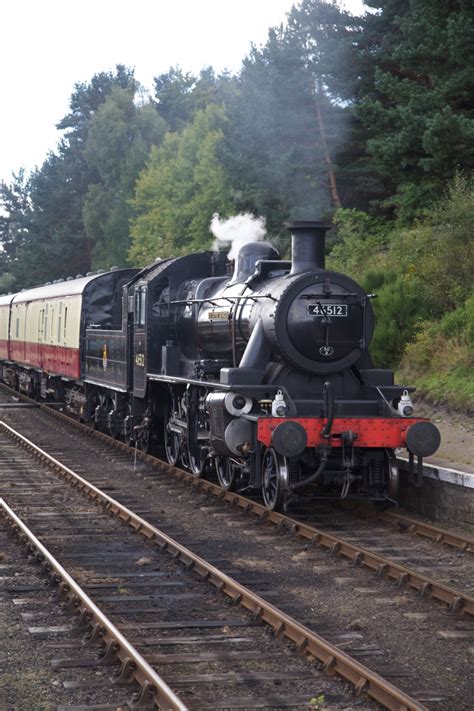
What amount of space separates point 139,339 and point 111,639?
30.8ft

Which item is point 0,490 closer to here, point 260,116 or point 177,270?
point 177,270

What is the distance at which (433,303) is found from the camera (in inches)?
798

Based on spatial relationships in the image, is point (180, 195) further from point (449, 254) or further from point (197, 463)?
point (197, 463)

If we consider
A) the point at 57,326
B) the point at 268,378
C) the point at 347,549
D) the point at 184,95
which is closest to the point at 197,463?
the point at 268,378

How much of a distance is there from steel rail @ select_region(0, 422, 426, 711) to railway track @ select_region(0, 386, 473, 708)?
29cm

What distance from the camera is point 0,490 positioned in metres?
12.9

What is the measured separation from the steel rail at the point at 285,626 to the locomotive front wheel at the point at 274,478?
1412 millimetres

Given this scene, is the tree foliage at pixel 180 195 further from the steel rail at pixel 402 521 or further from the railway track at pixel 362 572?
the railway track at pixel 362 572

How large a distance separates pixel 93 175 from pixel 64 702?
69.5 metres

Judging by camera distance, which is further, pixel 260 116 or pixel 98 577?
pixel 260 116

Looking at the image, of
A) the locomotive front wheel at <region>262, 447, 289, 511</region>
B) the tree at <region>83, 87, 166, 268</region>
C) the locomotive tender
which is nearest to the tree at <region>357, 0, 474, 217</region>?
the locomotive tender

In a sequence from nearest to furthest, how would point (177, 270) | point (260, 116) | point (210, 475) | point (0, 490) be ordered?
point (0, 490) < point (210, 475) < point (177, 270) < point (260, 116)

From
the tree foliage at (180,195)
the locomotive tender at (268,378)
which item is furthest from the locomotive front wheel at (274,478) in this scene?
the tree foliage at (180,195)

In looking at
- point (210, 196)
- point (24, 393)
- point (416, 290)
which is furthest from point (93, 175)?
point (416, 290)
